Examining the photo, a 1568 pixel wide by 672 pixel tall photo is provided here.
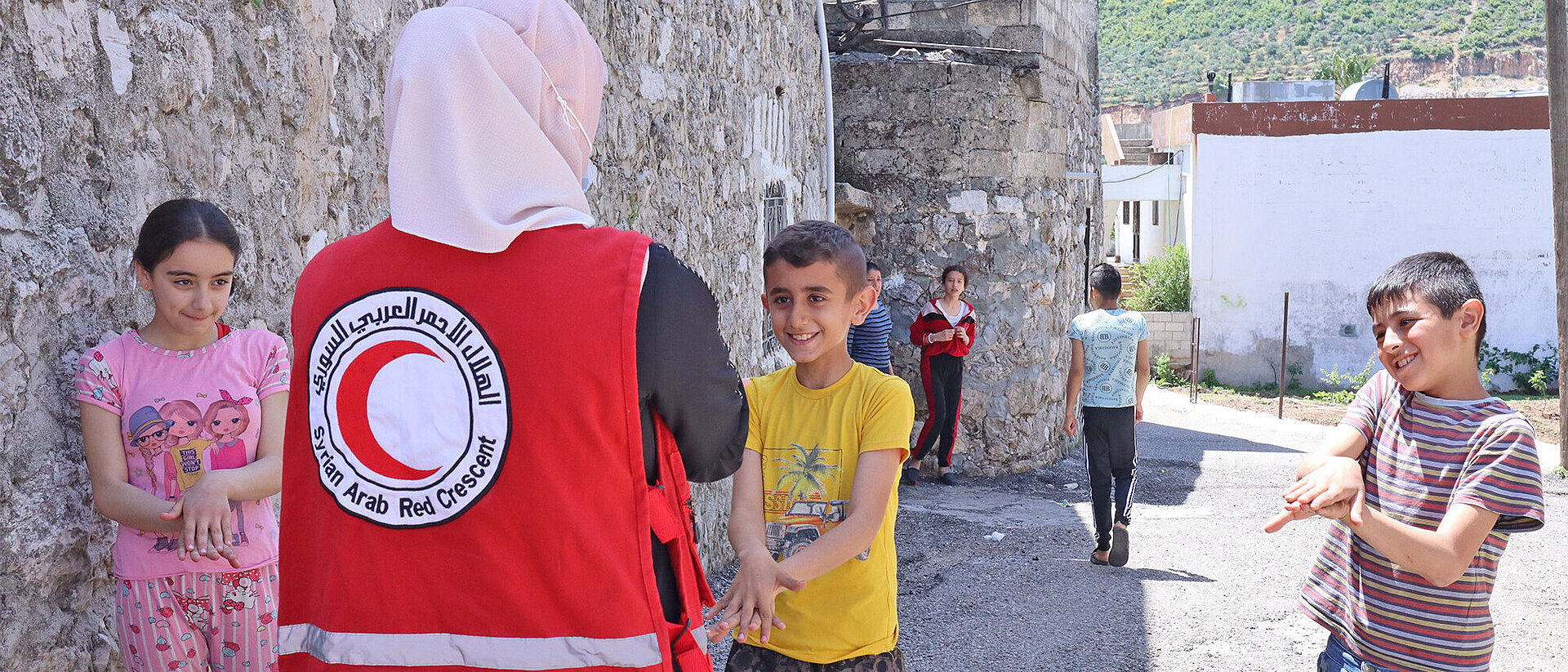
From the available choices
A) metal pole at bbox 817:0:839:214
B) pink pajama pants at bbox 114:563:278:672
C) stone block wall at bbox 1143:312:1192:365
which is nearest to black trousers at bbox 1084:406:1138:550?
metal pole at bbox 817:0:839:214

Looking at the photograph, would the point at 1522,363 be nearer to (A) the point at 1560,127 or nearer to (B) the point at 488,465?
(A) the point at 1560,127

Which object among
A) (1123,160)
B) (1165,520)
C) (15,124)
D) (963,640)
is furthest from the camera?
(1123,160)

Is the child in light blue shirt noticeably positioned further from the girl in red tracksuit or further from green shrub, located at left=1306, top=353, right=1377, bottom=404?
green shrub, located at left=1306, top=353, right=1377, bottom=404

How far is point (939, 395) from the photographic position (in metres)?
7.58

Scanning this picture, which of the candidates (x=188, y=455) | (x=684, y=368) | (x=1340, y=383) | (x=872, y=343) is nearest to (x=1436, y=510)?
(x=684, y=368)

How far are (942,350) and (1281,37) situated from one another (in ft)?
170

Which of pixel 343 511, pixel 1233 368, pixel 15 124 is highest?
pixel 15 124

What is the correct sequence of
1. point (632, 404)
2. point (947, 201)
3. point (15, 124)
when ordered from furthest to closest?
point (947, 201)
point (15, 124)
point (632, 404)

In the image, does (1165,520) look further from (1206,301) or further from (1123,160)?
(1123,160)

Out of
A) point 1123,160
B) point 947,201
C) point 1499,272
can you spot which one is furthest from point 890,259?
point 1123,160

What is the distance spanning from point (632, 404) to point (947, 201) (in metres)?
6.78

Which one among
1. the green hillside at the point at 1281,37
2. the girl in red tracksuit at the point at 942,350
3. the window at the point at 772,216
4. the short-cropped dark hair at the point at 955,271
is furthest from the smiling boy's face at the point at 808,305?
the green hillside at the point at 1281,37

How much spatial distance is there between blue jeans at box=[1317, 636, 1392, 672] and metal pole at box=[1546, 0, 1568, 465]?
748cm

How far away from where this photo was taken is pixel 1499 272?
1591 cm
